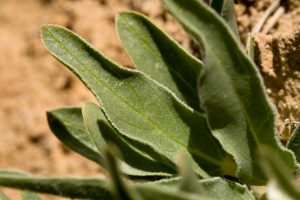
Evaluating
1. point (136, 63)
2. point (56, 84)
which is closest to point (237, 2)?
point (136, 63)

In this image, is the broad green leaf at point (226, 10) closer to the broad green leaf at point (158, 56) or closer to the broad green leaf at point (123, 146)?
the broad green leaf at point (158, 56)

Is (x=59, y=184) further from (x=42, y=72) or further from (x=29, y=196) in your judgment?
(x=42, y=72)

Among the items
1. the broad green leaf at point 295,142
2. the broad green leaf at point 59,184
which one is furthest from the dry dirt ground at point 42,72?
the broad green leaf at point 59,184

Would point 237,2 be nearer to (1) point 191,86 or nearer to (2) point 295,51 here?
(2) point 295,51

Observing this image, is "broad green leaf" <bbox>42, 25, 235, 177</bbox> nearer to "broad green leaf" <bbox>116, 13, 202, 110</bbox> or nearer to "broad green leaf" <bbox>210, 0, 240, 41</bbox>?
"broad green leaf" <bbox>116, 13, 202, 110</bbox>

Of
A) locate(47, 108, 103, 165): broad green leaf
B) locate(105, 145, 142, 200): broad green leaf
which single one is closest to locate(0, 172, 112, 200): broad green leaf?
locate(105, 145, 142, 200): broad green leaf

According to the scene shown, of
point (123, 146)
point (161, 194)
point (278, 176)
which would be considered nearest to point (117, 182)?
point (161, 194)
